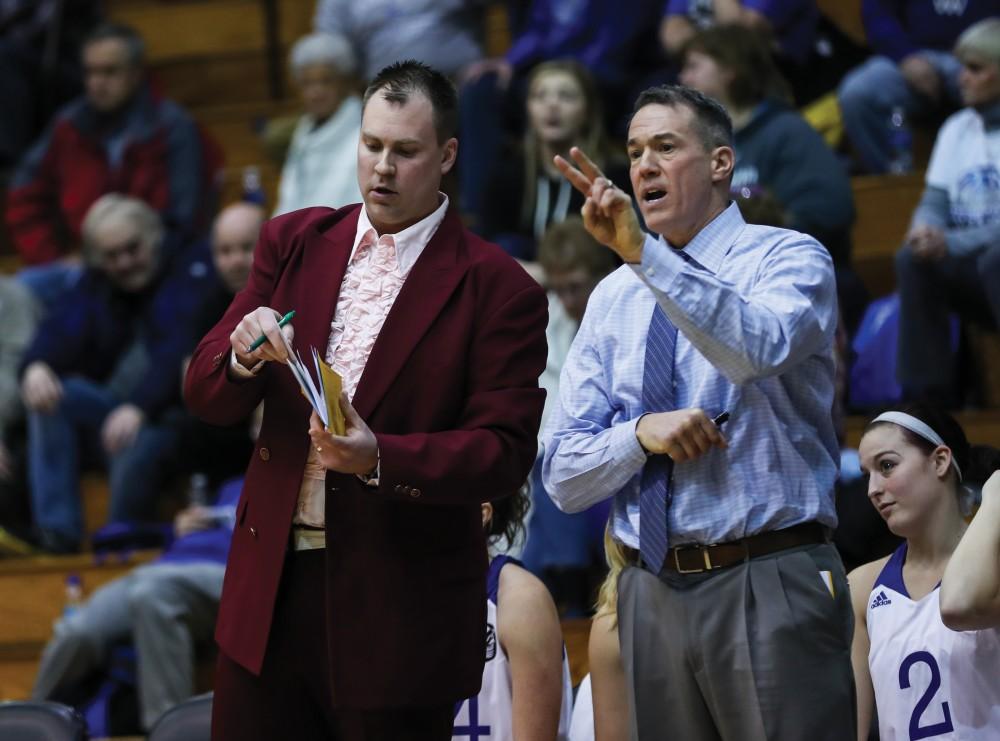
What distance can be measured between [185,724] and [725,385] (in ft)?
4.82

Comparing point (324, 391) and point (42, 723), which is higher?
point (324, 391)

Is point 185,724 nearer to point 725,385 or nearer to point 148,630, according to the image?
point 148,630

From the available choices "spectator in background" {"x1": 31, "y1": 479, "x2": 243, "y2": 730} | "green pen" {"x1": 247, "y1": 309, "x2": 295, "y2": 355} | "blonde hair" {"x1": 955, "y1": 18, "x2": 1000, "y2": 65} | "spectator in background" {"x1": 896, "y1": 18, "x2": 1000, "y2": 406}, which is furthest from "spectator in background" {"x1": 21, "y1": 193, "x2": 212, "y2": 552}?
"green pen" {"x1": 247, "y1": 309, "x2": 295, "y2": 355}

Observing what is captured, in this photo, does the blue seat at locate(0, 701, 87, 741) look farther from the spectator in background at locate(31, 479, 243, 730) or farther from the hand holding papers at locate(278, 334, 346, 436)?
the hand holding papers at locate(278, 334, 346, 436)

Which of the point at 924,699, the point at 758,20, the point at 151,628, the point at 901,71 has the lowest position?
the point at 924,699

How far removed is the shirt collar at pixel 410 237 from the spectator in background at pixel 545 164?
2642 mm

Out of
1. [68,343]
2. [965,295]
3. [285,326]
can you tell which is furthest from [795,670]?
[68,343]

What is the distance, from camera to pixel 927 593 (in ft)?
10.7

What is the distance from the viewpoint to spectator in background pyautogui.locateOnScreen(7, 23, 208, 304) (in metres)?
6.71

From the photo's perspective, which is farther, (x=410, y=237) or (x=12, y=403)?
(x=12, y=403)

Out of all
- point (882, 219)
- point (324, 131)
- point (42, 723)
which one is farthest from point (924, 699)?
point (324, 131)

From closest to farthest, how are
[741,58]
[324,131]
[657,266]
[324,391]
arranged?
[324,391]
[657,266]
[741,58]
[324,131]

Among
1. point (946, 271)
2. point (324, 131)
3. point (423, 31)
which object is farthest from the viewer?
point (423, 31)

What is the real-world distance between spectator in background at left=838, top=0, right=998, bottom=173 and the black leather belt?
3.39m
